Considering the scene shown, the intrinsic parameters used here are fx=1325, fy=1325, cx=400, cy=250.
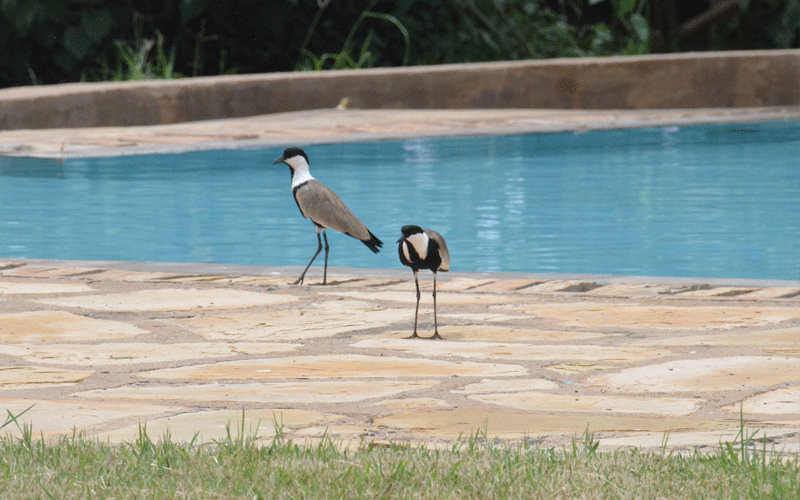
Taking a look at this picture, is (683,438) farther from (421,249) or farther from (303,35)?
(303,35)

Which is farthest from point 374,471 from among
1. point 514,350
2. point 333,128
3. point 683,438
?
point 333,128

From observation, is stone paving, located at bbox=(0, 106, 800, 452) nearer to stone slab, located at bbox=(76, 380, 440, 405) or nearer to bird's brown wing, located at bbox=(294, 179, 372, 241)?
stone slab, located at bbox=(76, 380, 440, 405)

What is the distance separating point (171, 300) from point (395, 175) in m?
5.71

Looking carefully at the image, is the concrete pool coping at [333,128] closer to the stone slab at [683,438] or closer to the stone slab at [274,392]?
the stone slab at [274,392]

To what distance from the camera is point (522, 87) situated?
14.1m

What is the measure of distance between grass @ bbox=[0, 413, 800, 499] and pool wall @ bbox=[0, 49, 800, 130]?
34.5ft

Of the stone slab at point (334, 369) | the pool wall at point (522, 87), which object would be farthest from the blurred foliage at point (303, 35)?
the stone slab at point (334, 369)

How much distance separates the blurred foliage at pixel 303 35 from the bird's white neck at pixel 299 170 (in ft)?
28.2

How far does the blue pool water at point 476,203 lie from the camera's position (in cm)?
782

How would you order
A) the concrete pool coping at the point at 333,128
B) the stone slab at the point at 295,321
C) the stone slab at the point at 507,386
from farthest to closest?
the concrete pool coping at the point at 333,128
the stone slab at the point at 295,321
the stone slab at the point at 507,386

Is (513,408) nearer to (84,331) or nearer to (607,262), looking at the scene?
(84,331)

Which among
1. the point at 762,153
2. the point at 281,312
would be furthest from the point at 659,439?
the point at 762,153

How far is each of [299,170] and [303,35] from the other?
1034 centimetres

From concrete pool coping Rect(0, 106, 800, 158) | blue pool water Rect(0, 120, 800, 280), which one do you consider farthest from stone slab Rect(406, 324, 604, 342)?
concrete pool coping Rect(0, 106, 800, 158)
